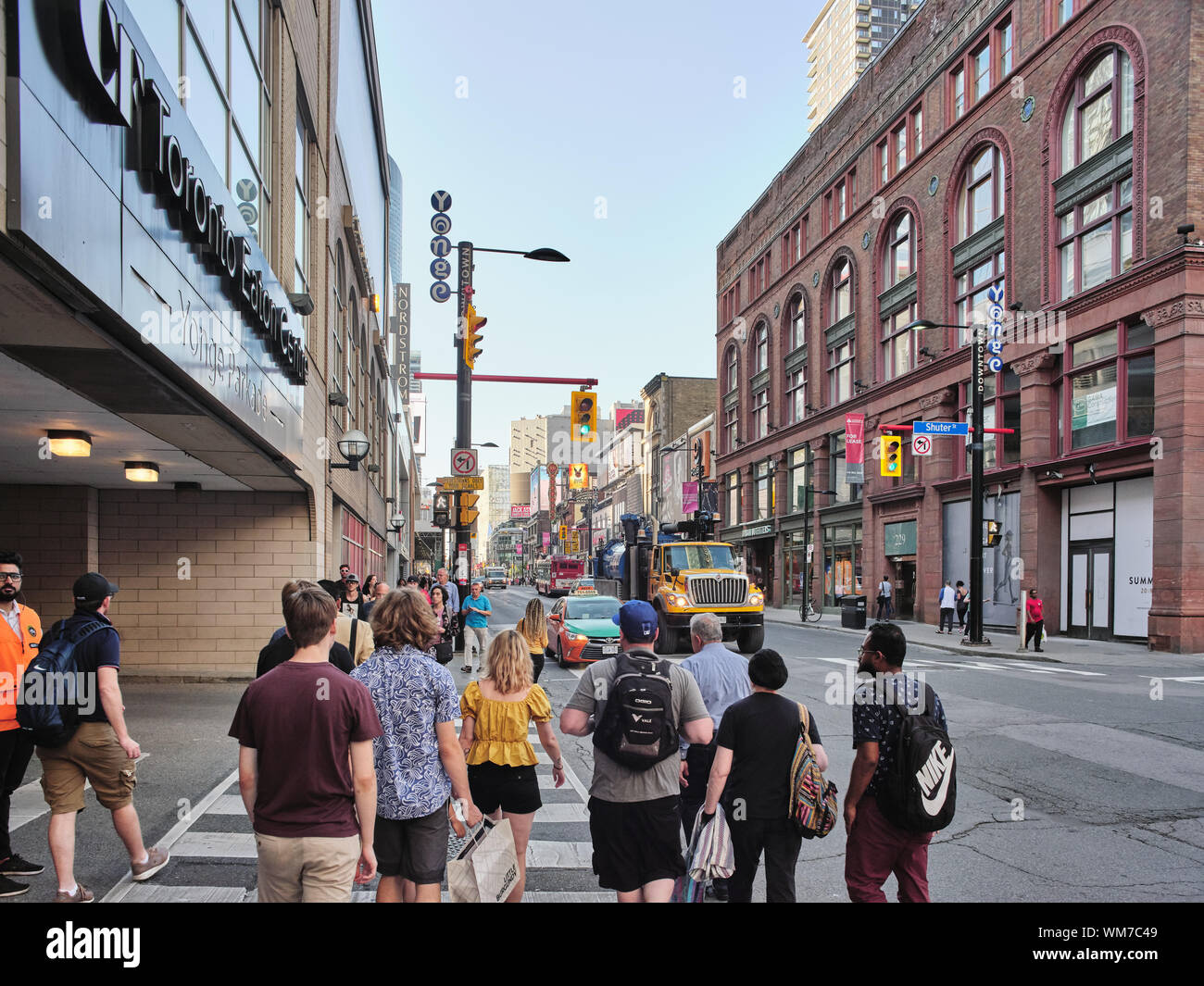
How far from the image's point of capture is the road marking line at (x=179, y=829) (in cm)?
531

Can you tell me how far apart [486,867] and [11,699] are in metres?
3.19

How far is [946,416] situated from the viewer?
3347 cm

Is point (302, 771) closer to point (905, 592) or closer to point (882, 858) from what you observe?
point (882, 858)

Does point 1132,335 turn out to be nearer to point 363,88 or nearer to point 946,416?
point 946,416

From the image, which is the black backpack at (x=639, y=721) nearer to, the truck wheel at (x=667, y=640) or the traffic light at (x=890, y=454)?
the truck wheel at (x=667, y=640)

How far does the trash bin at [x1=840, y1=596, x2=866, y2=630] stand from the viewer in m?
30.4

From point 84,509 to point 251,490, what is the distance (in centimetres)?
245

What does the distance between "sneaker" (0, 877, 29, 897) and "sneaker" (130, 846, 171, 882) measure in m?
0.58

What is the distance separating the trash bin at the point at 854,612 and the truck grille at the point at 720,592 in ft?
38.8

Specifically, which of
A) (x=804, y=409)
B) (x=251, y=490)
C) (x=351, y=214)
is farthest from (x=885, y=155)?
(x=251, y=490)

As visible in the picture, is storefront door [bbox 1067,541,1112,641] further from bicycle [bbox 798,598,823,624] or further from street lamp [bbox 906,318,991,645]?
bicycle [bbox 798,598,823,624]

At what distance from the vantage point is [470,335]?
15727 mm

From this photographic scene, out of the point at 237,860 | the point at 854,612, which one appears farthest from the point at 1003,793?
the point at 854,612

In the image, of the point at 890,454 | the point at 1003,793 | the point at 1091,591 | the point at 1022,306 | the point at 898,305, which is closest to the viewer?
the point at 1003,793
